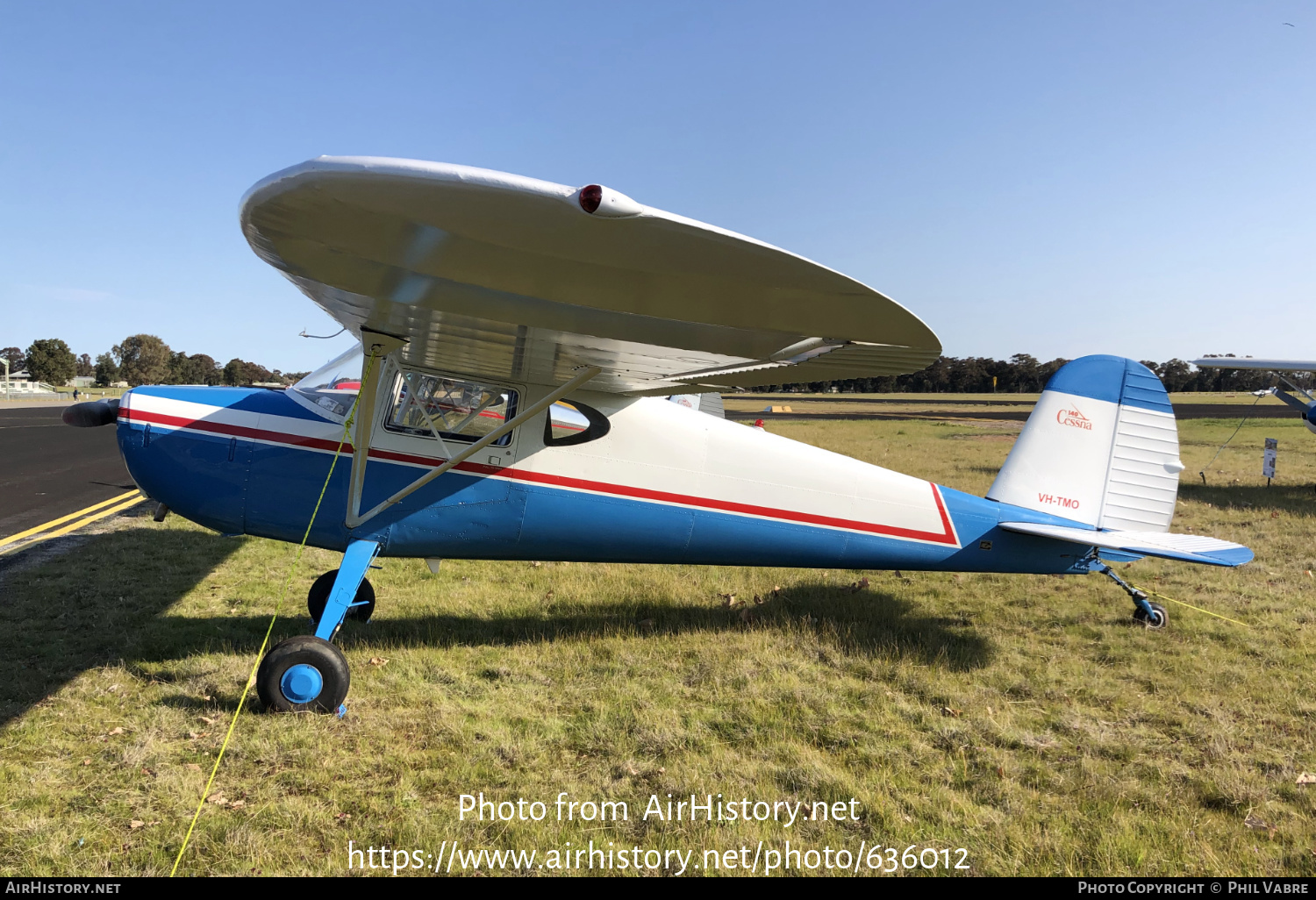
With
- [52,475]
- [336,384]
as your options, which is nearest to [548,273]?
[336,384]

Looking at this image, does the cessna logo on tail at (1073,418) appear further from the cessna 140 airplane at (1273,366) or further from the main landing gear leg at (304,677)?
the cessna 140 airplane at (1273,366)

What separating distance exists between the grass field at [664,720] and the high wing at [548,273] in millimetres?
2026

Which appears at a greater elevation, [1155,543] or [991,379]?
[991,379]

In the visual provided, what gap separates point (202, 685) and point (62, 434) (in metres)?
23.4

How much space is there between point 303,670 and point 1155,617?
6.09 metres

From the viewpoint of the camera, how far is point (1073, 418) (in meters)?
5.41

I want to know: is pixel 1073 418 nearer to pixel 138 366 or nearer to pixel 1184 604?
pixel 1184 604

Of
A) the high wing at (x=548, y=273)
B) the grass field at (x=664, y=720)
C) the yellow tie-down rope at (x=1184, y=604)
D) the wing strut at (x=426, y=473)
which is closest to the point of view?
the high wing at (x=548, y=273)

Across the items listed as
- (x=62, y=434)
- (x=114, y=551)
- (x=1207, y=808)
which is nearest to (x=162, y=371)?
(x=62, y=434)

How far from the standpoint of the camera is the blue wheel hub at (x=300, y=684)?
370cm

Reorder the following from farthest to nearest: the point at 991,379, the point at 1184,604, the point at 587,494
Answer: the point at 991,379, the point at 1184,604, the point at 587,494

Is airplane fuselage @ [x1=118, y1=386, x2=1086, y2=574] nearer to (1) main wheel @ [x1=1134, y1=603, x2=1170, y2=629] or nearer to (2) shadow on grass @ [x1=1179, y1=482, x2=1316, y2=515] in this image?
(1) main wheel @ [x1=1134, y1=603, x2=1170, y2=629]

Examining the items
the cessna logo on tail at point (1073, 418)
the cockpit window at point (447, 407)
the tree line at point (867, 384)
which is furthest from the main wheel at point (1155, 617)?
the tree line at point (867, 384)

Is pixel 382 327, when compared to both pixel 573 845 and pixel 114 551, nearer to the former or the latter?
pixel 573 845
